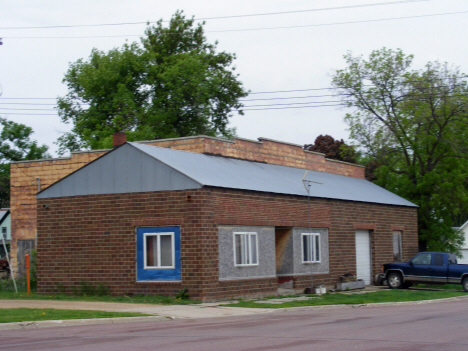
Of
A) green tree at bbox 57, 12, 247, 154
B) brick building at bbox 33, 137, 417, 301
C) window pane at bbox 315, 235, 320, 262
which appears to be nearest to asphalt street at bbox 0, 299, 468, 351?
brick building at bbox 33, 137, 417, 301

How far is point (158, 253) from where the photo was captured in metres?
22.7

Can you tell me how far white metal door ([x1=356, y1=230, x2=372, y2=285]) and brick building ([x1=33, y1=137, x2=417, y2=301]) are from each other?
2606 mm

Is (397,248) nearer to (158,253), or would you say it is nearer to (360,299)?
(360,299)

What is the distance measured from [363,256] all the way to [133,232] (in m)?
14.1

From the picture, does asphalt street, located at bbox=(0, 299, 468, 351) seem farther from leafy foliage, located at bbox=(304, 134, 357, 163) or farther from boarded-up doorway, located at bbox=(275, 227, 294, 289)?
leafy foliage, located at bbox=(304, 134, 357, 163)

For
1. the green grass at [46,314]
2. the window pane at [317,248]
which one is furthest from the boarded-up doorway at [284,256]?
the green grass at [46,314]

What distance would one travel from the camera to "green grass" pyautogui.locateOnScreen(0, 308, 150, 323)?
15641 mm

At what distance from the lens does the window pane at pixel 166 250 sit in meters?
22.5

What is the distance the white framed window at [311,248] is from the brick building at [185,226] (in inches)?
1.8

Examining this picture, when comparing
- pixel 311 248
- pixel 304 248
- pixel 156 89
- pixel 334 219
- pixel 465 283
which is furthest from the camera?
pixel 156 89

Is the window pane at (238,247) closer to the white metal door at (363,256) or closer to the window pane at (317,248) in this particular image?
the window pane at (317,248)

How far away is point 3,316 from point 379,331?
9146mm

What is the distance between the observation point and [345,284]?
95.8ft

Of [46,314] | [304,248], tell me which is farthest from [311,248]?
[46,314]
